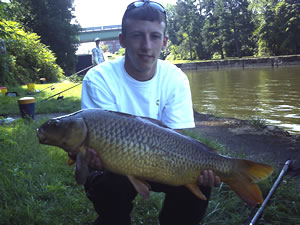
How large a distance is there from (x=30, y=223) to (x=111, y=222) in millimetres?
659

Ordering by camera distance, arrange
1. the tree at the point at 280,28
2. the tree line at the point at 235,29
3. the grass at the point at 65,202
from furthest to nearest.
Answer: the tree line at the point at 235,29, the tree at the point at 280,28, the grass at the point at 65,202

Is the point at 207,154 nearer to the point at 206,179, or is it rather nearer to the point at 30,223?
the point at 206,179

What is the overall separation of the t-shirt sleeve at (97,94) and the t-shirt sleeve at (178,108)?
440 millimetres

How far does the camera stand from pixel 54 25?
22281 mm

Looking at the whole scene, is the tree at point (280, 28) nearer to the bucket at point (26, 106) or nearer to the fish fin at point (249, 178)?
the bucket at point (26, 106)

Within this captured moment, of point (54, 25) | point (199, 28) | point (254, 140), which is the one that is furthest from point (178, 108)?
point (199, 28)

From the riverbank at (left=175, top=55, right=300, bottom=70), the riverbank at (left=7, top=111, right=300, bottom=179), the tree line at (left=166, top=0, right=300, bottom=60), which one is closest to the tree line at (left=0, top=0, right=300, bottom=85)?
the tree line at (left=166, top=0, right=300, bottom=60)

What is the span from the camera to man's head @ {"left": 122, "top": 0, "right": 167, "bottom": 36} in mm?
1960

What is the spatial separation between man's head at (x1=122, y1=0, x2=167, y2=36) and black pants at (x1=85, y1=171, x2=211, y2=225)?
1079 mm

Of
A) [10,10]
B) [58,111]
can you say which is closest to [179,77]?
[10,10]

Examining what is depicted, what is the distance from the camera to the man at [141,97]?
1.77 metres

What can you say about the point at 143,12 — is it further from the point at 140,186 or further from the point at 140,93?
the point at 140,186

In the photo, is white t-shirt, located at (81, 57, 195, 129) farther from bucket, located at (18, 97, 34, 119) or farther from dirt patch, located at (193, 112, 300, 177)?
bucket, located at (18, 97, 34, 119)

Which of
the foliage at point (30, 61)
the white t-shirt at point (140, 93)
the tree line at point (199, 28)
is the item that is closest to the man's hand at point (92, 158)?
the white t-shirt at point (140, 93)
